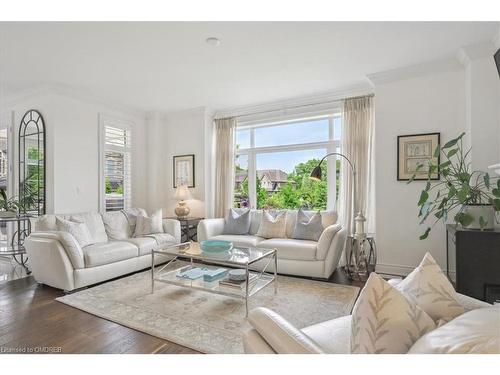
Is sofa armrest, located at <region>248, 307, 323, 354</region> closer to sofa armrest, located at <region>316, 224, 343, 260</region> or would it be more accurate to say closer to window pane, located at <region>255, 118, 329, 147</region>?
sofa armrest, located at <region>316, 224, 343, 260</region>

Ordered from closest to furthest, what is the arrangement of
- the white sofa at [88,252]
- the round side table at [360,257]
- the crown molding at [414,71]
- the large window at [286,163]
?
the white sofa at [88,252]
the crown molding at [414,71]
the round side table at [360,257]
the large window at [286,163]

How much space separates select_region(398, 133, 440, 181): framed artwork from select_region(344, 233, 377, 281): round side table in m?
0.91

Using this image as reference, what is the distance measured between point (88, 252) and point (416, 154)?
3.98 metres

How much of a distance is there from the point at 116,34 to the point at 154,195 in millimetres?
3317

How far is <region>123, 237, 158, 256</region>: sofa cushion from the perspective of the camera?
12.5 ft

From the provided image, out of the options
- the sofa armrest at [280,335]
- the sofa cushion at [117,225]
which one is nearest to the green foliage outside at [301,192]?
the sofa cushion at [117,225]

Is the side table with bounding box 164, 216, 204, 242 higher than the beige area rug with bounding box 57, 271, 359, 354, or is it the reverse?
the side table with bounding box 164, 216, 204, 242

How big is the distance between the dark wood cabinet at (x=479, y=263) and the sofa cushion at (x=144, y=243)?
11.3ft

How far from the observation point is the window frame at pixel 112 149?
187 inches

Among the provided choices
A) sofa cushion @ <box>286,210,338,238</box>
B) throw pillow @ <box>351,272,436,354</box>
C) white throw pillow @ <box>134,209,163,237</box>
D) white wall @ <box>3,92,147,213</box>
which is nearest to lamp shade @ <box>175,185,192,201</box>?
white throw pillow @ <box>134,209,163,237</box>

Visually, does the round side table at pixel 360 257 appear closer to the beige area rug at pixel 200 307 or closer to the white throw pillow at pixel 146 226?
the beige area rug at pixel 200 307

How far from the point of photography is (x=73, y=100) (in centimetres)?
436

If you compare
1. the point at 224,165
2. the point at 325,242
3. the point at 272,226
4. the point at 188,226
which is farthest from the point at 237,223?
the point at 325,242
